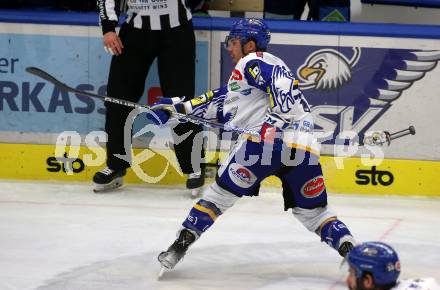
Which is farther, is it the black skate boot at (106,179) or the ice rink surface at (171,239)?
the black skate boot at (106,179)

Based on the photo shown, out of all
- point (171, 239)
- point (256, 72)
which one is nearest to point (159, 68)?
point (171, 239)

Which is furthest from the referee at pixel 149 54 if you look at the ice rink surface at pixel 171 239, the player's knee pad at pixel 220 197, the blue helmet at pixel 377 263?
the blue helmet at pixel 377 263

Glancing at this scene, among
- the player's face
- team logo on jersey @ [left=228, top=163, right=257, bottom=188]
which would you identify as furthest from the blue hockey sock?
the player's face

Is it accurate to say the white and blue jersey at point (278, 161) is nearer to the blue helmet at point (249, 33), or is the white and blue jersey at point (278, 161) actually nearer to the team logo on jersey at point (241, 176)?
the team logo on jersey at point (241, 176)

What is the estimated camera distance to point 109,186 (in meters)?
6.39

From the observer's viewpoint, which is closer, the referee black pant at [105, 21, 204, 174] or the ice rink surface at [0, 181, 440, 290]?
the ice rink surface at [0, 181, 440, 290]

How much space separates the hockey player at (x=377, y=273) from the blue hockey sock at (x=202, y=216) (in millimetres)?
1743

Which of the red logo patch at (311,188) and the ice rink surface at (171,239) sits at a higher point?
the red logo patch at (311,188)

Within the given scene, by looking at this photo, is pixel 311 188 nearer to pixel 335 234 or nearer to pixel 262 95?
pixel 335 234

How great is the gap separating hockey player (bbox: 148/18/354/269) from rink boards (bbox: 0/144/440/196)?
73.3 inches

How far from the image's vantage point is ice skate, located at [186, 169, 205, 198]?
20.6 ft

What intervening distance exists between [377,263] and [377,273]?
0.03m

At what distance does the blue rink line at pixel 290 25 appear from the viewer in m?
6.28

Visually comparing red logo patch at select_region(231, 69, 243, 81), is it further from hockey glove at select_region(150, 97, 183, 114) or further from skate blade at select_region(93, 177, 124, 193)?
skate blade at select_region(93, 177, 124, 193)
